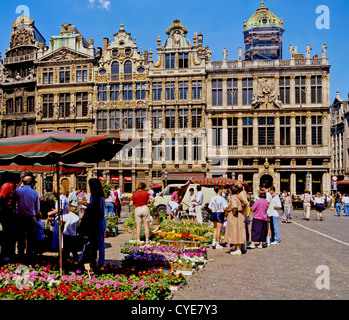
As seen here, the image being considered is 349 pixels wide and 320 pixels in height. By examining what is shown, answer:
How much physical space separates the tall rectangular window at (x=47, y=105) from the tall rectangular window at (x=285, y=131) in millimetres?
25716

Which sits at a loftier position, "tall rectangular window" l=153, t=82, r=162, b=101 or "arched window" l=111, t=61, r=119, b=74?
"arched window" l=111, t=61, r=119, b=74

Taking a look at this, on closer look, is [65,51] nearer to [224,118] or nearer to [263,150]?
[224,118]

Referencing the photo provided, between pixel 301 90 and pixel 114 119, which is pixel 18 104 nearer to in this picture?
pixel 114 119

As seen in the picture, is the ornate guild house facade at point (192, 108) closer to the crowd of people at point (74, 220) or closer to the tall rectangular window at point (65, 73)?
the tall rectangular window at point (65, 73)

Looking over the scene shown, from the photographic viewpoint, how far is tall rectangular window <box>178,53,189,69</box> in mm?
41531

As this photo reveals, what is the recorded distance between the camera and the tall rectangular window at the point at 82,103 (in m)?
43.7

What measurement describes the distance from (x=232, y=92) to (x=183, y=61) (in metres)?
6.22

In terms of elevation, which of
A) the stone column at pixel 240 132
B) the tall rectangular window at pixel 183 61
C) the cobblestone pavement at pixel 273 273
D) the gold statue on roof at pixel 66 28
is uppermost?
the gold statue on roof at pixel 66 28

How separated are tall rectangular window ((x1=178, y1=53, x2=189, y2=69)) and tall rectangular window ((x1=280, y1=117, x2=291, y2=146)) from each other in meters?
11.6

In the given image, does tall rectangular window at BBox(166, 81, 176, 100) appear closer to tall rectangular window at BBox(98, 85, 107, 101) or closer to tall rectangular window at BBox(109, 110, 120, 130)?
tall rectangular window at BBox(109, 110, 120, 130)

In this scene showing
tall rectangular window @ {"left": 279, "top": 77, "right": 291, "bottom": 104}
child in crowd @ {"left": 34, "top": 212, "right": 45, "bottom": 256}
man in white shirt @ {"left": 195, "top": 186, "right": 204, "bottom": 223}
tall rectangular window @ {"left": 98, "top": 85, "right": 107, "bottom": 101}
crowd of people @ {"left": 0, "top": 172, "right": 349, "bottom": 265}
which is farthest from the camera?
tall rectangular window @ {"left": 98, "top": 85, "right": 107, "bottom": 101}

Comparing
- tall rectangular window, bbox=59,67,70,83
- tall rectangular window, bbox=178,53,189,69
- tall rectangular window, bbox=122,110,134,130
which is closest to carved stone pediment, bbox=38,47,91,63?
tall rectangular window, bbox=59,67,70,83

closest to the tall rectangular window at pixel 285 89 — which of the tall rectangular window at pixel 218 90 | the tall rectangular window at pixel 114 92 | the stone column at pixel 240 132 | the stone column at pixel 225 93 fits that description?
the stone column at pixel 240 132

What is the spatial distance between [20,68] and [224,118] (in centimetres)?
2494
